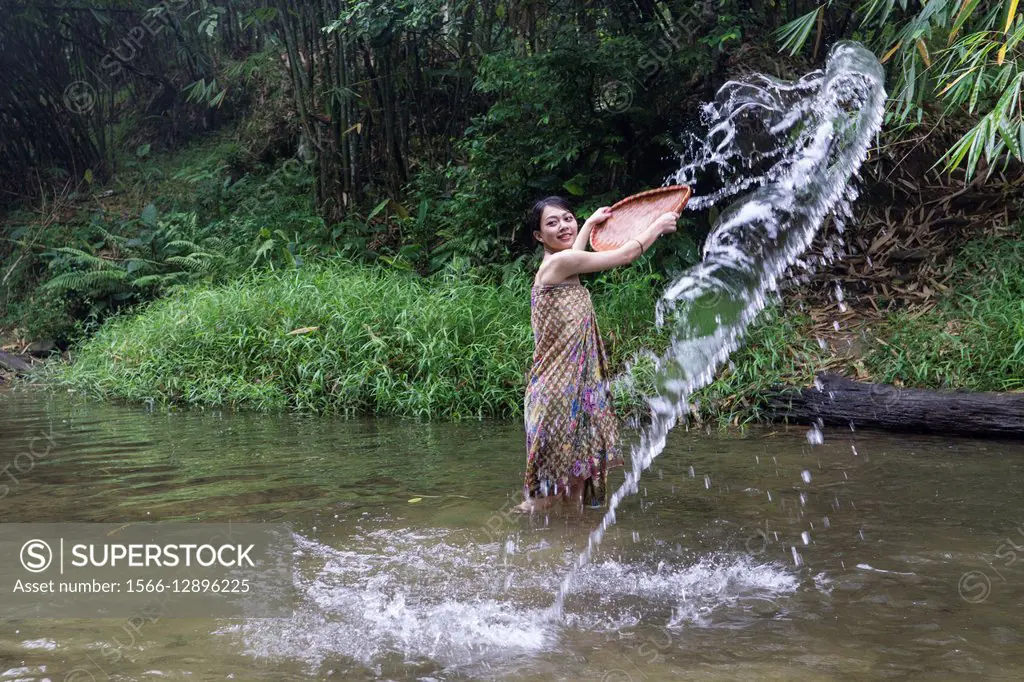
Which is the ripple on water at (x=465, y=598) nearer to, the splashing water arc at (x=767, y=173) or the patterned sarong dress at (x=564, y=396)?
the patterned sarong dress at (x=564, y=396)

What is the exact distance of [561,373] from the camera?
392cm

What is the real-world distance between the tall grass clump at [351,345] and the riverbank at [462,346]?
13 millimetres

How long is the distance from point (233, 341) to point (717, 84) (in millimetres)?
4664

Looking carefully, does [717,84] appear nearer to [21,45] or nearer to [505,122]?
[505,122]

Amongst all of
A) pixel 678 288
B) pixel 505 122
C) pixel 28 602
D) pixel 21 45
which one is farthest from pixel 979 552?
pixel 21 45

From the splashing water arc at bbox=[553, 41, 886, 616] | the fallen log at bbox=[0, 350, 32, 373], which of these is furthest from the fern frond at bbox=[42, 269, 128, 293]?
the splashing water arc at bbox=[553, 41, 886, 616]

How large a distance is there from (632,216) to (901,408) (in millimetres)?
2828

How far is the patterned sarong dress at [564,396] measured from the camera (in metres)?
3.91

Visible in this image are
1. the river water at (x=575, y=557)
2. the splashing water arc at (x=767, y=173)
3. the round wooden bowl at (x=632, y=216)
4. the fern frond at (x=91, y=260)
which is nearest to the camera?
the river water at (x=575, y=557)

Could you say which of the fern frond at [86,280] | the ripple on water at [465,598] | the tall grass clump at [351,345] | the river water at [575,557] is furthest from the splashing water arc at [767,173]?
the fern frond at [86,280]

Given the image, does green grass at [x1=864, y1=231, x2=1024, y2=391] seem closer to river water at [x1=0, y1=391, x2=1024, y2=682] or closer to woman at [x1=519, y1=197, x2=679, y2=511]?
river water at [x1=0, y1=391, x2=1024, y2=682]

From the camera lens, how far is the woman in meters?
3.91

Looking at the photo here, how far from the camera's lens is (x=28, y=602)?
3.07 metres

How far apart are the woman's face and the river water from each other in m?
1.15
